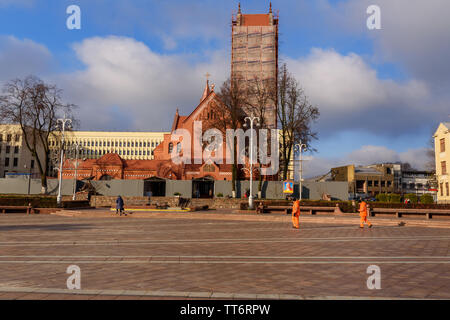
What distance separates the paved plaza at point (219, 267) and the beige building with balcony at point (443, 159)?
40.0 meters

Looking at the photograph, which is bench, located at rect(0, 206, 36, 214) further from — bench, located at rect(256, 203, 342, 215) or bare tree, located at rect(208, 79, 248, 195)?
bare tree, located at rect(208, 79, 248, 195)

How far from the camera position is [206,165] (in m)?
49.7

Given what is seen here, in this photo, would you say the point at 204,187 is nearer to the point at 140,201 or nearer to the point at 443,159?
the point at 140,201

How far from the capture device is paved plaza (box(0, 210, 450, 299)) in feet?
16.5

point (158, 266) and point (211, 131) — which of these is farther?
point (211, 131)

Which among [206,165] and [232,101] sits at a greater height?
[232,101]

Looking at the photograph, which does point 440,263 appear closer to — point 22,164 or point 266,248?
point 266,248

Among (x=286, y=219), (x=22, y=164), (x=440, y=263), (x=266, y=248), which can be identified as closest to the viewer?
(x=440, y=263)

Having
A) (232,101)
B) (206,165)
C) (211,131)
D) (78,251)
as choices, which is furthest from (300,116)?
(78,251)

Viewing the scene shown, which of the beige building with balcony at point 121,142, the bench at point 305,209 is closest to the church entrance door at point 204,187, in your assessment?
the bench at point 305,209

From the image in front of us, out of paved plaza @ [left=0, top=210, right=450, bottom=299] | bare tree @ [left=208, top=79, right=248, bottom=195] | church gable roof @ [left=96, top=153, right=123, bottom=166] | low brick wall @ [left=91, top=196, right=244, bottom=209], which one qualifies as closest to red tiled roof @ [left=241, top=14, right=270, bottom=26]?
bare tree @ [left=208, top=79, right=248, bottom=195]

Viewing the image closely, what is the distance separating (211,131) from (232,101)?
788 centimetres

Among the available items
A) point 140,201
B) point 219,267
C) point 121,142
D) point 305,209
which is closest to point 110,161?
point 140,201

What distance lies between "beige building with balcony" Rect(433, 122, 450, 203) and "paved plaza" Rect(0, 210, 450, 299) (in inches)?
1574
